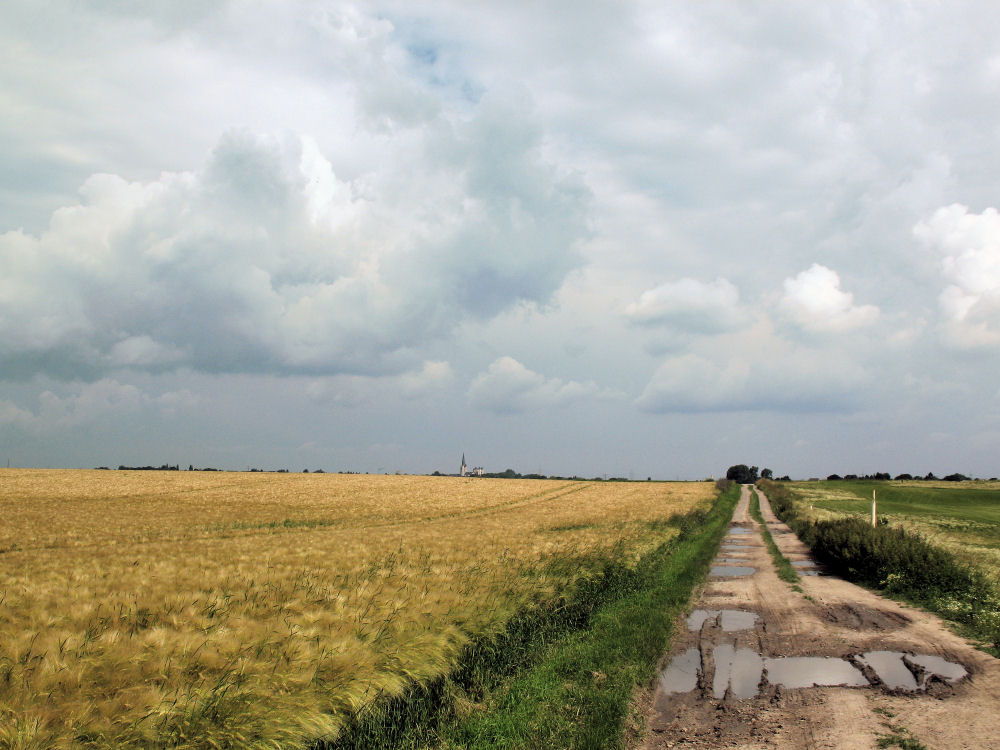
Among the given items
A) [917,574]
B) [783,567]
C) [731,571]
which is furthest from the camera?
[783,567]

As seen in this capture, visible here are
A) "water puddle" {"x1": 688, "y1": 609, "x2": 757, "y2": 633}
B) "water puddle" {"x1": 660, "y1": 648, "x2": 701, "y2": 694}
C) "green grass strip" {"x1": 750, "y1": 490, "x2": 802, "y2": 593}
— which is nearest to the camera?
"water puddle" {"x1": 660, "y1": 648, "x2": 701, "y2": 694}

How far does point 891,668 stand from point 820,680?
143 centimetres

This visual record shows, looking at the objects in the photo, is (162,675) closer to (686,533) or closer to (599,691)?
(599,691)

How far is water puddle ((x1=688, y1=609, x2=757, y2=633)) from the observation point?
12.1 metres

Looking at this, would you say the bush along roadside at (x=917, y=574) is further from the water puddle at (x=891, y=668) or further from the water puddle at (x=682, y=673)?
the water puddle at (x=682, y=673)

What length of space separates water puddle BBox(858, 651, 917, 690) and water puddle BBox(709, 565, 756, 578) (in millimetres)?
8790

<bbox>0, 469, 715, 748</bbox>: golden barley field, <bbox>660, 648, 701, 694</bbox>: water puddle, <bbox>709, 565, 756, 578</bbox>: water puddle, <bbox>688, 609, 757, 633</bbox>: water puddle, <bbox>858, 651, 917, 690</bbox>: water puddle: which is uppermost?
<bbox>0, 469, 715, 748</bbox>: golden barley field

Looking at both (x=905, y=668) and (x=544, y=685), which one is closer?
(x=544, y=685)

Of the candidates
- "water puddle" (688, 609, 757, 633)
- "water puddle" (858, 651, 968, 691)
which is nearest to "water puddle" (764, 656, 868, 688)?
"water puddle" (858, 651, 968, 691)

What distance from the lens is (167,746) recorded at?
491 centimetres

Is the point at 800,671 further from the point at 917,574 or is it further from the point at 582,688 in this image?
the point at 917,574

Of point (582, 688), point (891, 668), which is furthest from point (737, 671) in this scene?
point (582, 688)

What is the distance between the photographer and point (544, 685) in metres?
8.33

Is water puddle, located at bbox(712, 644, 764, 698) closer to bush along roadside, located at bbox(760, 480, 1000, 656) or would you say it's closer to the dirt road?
the dirt road
